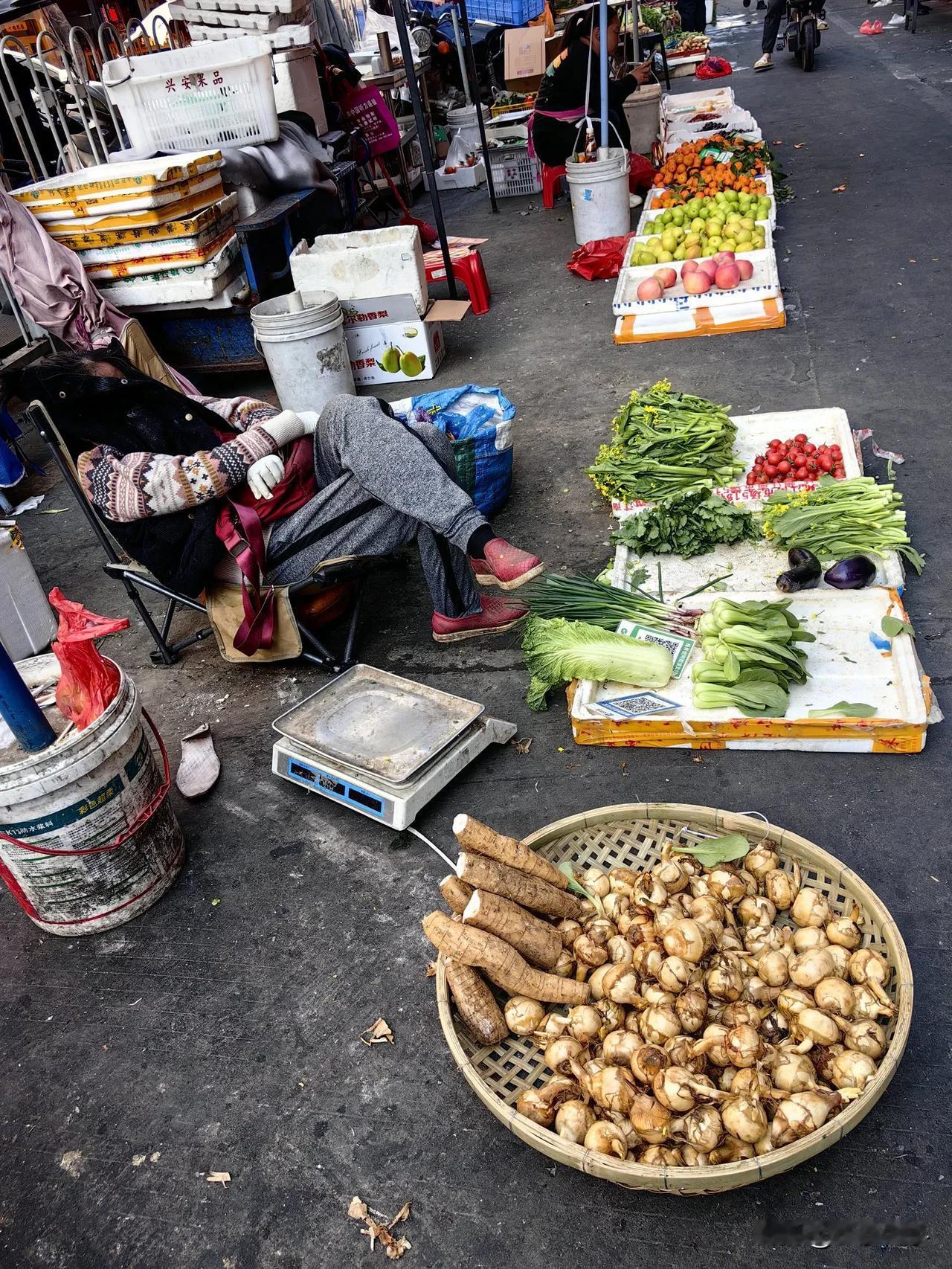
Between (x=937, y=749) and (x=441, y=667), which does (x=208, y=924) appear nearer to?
(x=441, y=667)

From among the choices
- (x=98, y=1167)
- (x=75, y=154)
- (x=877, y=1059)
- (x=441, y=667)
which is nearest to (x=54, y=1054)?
(x=98, y=1167)

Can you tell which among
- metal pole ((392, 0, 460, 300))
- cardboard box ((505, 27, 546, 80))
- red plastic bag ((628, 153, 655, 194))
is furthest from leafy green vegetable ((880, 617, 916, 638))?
cardboard box ((505, 27, 546, 80))

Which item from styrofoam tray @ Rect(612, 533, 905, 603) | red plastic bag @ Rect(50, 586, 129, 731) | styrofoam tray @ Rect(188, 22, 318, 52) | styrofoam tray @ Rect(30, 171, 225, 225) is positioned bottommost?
styrofoam tray @ Rect(612, 533, 905, 603)

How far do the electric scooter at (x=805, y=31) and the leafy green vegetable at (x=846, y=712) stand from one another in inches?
519

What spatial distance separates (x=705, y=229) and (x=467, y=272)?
70.8 inches

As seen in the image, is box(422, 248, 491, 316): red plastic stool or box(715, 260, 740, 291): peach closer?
box(715, 260, 740, 291): peach

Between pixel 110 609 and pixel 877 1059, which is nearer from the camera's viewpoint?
pixel 877 1059

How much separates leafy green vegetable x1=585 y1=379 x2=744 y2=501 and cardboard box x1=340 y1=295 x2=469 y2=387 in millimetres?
2091

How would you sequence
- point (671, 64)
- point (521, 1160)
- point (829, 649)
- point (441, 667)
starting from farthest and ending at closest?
point (671, 64) < point (441, 667) < point (829, 649) < point (521, 1160)

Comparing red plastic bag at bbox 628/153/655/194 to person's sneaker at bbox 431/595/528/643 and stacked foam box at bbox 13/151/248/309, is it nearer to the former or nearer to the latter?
stacked foam box at bbox 13/151/248/309

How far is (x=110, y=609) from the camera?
14.8 ft

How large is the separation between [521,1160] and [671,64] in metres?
17.1

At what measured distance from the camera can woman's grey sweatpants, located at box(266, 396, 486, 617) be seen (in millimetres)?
3244

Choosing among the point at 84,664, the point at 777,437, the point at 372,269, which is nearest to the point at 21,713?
the point at 84,664
